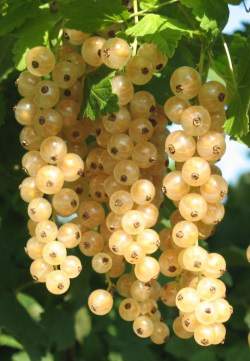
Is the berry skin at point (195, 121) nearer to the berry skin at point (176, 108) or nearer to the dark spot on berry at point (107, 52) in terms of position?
the berry skin at point (176, 108)

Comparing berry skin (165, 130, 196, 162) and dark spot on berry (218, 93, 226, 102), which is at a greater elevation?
dark spot on berry (218, 93, 226, 102)

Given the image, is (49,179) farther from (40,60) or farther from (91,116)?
Result: (40,60)

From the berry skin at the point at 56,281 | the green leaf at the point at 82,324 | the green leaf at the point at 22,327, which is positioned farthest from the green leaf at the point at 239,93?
the green leaf at the point at 82,324

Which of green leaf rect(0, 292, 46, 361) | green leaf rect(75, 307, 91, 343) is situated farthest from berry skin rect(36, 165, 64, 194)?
green leaf rect(75, 307, 91, 343)

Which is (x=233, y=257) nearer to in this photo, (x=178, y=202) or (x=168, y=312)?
(x=168, y=312)

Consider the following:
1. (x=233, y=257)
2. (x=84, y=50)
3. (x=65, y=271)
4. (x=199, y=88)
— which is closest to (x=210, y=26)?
(x=199, y=88)

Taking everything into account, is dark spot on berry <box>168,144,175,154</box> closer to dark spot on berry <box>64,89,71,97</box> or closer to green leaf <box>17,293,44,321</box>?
dark spot on berry <box>64,89,71,97</box>

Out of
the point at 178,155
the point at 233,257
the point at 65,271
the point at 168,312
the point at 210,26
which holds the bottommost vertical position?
the point at 233,257
